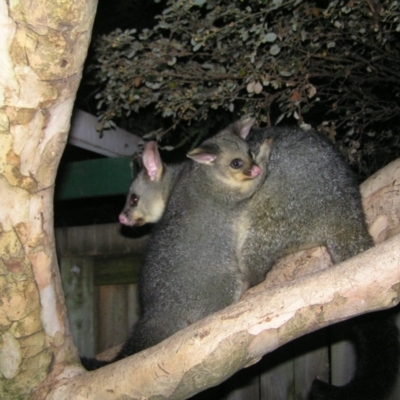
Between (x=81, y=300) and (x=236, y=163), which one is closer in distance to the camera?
(x=236, y=163)

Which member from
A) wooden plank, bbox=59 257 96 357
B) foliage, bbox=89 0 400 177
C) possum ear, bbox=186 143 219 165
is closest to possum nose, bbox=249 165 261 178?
possum ear, bbox=186 143 219 165

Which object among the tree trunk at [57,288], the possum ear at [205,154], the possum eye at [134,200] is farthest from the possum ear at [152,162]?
the tree trunk at [57,288]

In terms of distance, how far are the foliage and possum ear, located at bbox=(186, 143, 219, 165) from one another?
0.59 metres

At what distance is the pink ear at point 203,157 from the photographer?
144 inches

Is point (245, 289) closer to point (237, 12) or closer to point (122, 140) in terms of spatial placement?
point (237, 12)

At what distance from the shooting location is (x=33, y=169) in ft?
7.79

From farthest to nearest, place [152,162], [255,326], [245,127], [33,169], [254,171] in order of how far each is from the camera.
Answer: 1. [152,162]
2. [245,127]
3. [254,171]
4. [33,169]
5. [255,326]

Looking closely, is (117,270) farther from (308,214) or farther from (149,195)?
(308,214)

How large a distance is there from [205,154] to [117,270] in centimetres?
161

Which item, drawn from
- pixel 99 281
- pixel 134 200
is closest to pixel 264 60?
pixel 134 200

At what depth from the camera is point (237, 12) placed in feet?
12.7

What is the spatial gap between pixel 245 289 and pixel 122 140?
235cm

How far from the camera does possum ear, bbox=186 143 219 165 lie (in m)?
3.65

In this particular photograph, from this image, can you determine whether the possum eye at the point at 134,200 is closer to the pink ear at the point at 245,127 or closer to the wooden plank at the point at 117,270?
the wooden plank at the point at 117,270
